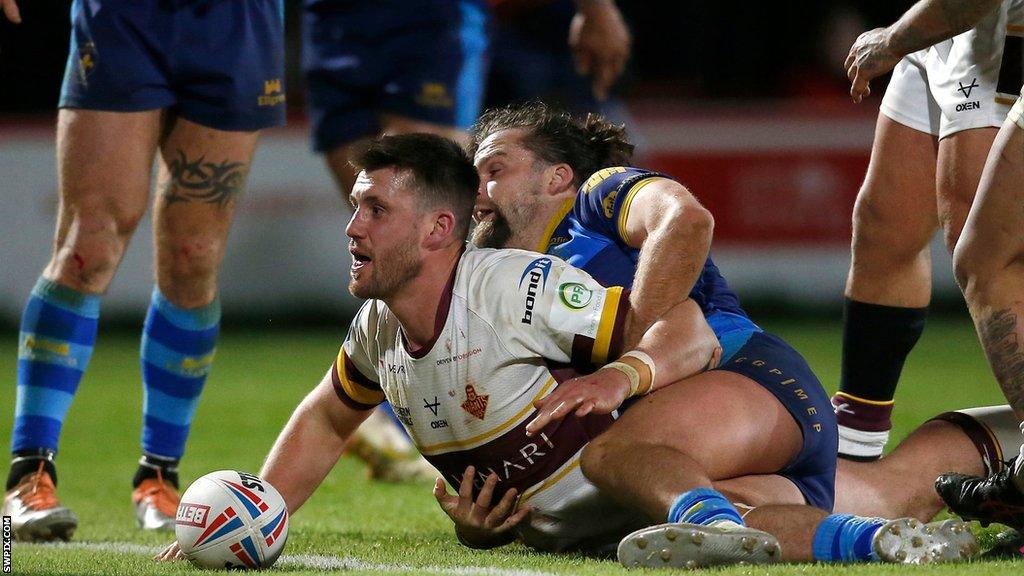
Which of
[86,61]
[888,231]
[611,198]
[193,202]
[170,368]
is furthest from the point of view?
[170,368]

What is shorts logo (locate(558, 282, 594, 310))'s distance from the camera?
359 cm

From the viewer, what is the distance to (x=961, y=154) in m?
4.09

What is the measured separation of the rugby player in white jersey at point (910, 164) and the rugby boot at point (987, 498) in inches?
27.1

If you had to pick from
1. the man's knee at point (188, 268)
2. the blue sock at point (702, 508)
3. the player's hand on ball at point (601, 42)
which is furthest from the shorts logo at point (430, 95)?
the blue sock at point (702, 508)

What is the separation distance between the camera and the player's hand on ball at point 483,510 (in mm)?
3729

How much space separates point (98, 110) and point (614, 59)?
266 centimetres

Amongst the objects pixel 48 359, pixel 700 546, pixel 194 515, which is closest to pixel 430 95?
pixel 48 359

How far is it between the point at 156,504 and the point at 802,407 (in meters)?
2.15

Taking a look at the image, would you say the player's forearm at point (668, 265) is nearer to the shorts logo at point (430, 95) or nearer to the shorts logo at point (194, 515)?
the shorts logo at point (194, 515)

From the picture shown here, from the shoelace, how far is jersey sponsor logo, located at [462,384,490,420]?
4.86 ft

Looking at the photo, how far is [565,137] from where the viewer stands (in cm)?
437

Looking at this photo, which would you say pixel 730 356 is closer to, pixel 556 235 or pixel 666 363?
pixel 666 363

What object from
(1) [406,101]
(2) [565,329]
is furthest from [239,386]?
(2) [565,329]

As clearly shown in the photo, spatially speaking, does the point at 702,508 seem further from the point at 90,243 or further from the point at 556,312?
the point at 90,243
